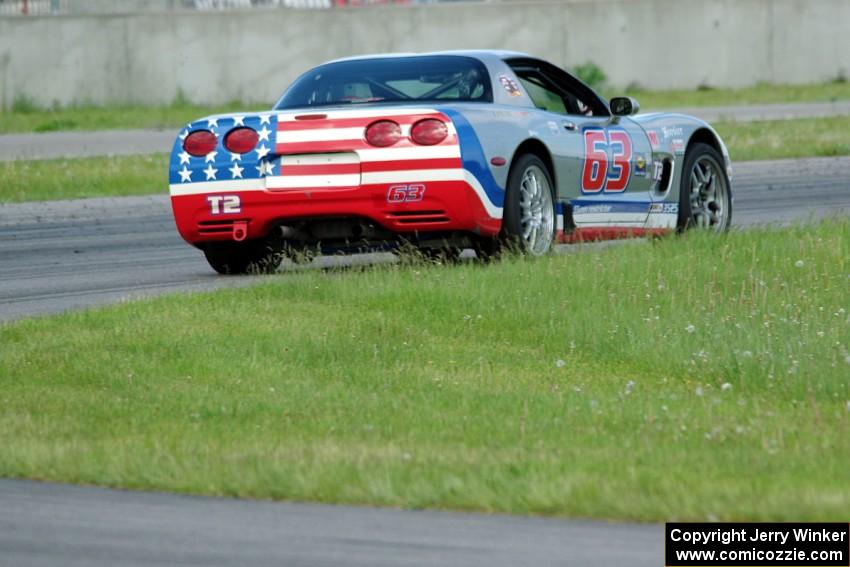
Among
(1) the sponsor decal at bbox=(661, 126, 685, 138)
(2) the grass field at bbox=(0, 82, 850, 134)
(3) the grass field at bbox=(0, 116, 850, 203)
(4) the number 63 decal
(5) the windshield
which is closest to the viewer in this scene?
(5) the windshield

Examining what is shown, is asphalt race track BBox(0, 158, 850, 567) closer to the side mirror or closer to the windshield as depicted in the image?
the windshield

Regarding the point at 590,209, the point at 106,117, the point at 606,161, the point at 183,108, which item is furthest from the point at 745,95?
the point at 590,209

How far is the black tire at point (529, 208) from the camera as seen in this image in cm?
1045

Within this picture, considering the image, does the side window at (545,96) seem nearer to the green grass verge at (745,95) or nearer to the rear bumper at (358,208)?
the rear bumper at (358,208)

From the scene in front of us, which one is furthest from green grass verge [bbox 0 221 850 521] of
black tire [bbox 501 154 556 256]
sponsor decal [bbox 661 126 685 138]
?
sponsor decal [bbox 661 126 685 138]

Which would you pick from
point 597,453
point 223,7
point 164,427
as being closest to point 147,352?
point 164,427

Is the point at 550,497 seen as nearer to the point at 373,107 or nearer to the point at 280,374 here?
the point at 280,374

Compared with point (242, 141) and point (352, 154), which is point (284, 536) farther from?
point (242, 141)

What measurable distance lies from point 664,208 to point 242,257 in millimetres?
2723

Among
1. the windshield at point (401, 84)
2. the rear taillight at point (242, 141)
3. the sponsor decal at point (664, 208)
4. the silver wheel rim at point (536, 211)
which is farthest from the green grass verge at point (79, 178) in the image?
the silver wheel rim at point (536, 211)

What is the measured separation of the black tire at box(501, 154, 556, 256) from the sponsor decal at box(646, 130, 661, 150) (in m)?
1.17

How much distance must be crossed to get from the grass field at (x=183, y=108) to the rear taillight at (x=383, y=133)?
18.9 m

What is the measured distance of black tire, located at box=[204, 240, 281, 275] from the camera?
1128 cm

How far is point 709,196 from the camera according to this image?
12523mm
